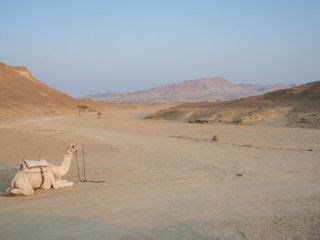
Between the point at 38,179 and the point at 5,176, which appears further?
the point at 5,176

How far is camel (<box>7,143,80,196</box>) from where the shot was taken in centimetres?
948

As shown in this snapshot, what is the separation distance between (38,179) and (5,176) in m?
2.85

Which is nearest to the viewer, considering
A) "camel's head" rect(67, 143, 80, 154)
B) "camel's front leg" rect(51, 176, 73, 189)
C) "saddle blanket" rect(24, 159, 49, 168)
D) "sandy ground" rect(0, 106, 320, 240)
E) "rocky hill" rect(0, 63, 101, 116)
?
"sandy ground" rect(0, 106, 320, 240)

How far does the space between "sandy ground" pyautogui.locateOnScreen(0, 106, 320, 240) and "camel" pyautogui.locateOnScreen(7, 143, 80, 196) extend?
0.19 m

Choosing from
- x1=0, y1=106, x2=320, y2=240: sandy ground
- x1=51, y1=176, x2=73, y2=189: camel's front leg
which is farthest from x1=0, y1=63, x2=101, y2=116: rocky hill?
x1=51, y1=176, x2=73, y2=189: camel's front leg

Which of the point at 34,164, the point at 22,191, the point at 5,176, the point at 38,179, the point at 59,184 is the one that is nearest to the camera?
the point at 22,191

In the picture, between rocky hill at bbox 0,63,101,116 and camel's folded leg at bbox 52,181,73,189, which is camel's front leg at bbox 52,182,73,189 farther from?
rocky hill at bbox 0,63,101,116

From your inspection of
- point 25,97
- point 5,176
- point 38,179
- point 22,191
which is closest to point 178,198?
point 38,179

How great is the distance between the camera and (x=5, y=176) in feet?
40.0

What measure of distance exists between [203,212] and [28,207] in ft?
11.1

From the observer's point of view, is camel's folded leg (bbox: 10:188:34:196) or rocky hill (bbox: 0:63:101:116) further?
rocky hill (bbox: 0:63:101:116)

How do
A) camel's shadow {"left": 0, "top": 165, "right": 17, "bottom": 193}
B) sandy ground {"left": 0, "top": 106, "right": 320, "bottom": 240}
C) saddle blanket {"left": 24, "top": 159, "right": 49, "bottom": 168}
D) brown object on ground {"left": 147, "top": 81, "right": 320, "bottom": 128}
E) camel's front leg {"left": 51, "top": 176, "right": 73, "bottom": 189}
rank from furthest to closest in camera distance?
brown object on ground {"left": 147, "top": 81, "right": 320, "bottom": 128} → camel's shadow {"left": 0, "top": 165, "right": 17, "bottom": 193} → camel's front leg {"left": 51, "top": 176, "right": 73, "bottom": 189} → saddle blanket {"left": 24, "top": 159, "right": 49, "bottom": 168} → sandy ground {"left": 0, "top": 106, "right": 320, "bottom": 240}

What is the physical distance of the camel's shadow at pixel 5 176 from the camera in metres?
11.0

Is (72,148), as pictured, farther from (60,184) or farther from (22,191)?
(22,191)
